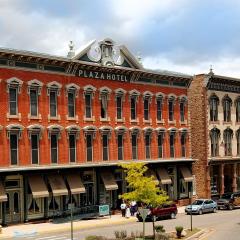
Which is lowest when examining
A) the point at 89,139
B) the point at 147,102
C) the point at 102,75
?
the point at 89,139

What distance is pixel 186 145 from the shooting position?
5650cm

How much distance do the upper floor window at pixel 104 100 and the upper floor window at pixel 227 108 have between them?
18.6 m

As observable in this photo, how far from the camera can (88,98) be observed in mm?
46156

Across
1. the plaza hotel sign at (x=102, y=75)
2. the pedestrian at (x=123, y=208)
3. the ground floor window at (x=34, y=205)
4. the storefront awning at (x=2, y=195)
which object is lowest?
the pedestrian at (x=123, y=208)

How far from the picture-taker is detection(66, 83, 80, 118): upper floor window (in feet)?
146

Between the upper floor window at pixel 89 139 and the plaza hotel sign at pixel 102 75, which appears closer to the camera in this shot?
the plaza hotel sign at pixel 102 75

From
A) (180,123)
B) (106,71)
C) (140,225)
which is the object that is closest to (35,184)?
(140,225)

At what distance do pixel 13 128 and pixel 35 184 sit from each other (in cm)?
458

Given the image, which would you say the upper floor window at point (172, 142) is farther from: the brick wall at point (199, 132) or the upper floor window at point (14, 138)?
the upper floor window at point (14, 138)

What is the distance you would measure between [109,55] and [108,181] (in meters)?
10.9

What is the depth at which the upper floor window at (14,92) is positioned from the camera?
40281 mm

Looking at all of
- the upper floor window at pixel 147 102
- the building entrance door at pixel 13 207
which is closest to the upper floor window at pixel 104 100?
the upper floor window at pixel 147 102

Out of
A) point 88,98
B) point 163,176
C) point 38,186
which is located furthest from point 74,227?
point 163,176

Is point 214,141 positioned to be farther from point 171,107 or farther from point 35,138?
point 35,138
